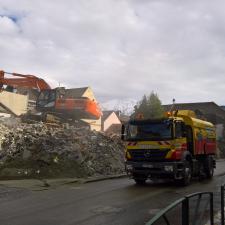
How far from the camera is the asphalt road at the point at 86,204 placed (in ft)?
A: 36.6

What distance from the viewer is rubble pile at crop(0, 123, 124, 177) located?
77.8 feet

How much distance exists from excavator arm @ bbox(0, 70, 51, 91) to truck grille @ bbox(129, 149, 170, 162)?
1635 cm

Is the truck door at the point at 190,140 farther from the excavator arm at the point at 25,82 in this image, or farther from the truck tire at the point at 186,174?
the excavator arm at the point at 25,82

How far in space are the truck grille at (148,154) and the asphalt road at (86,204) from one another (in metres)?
1.18

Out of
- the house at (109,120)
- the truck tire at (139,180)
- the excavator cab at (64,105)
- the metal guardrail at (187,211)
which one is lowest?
the metal guardrail at (187,211)

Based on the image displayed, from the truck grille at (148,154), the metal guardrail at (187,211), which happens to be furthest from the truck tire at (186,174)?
the metal guardrail at (187,211)

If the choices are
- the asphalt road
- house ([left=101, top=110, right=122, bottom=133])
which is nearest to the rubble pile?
the asphalt road

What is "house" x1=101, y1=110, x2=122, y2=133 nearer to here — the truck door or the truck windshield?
the truck door

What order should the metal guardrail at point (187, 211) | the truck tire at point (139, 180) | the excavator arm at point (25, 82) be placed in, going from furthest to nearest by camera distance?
the excavator arm at point (25, 82) < the truck tire at point (139, 180) < the metal guardrail at point (187, 211)

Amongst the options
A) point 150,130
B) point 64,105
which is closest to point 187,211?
point 150,130

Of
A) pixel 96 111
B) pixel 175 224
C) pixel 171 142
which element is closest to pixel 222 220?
pixel 175 224

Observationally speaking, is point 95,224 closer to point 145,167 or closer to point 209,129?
point 145,167

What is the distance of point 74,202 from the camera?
46.8 feet

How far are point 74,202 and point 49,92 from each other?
22.4 metres
